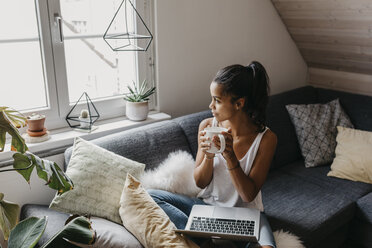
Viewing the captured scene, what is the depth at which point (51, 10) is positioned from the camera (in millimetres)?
1932

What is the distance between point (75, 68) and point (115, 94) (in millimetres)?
329

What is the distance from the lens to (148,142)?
201 centimetres

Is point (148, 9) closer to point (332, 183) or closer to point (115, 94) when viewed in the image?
point (115, 94)

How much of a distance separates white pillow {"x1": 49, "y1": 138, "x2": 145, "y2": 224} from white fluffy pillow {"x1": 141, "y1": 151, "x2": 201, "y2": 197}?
0.08m

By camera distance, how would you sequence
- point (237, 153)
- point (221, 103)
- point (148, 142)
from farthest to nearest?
point (148, 142) < point (237, 153) < point (221, 103)

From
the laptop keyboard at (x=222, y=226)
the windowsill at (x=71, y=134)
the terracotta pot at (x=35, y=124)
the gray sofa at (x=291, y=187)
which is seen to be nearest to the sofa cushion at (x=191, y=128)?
the gray sofa at (x=291, y=187)

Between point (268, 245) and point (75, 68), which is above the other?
point (75, 68)

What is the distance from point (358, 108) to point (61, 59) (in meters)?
2.12

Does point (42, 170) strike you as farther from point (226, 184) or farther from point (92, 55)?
point (92, 55)

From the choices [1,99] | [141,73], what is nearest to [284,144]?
[141,73]

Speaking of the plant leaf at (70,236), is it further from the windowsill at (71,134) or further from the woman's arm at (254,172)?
the windowsill at (71,134)

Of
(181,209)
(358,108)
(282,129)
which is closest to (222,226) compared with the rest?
(181,209)

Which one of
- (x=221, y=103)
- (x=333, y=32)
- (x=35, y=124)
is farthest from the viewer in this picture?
(x=333, y=32)

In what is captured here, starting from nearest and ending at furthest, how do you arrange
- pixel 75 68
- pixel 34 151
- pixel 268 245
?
pixel 268 245, pixel 34 151, pixel 75 68
